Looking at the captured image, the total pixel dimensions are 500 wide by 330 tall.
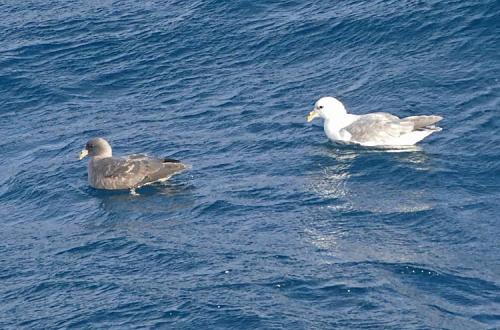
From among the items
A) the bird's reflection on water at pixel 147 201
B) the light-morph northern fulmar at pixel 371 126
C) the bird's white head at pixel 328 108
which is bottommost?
the bird's reflection on water at pixel 147 201

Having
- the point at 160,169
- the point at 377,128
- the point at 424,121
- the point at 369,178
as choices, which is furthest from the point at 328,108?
the point at 160,169

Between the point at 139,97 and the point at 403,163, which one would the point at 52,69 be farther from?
the point at 403,163

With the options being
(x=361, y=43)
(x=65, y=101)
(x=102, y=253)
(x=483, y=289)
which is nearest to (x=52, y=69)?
(x=65, y=101)

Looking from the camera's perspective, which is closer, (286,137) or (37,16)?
(286,137)

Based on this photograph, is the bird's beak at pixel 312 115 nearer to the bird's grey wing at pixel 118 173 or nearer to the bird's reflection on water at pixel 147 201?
the bird's reflection on water at pixel 147 201

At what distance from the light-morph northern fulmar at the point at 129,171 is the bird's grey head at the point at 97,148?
208mm

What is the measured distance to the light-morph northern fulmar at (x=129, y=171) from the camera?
72.4ft

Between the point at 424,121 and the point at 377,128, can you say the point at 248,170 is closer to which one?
the point at 377,128

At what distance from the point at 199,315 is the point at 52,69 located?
13.4 m

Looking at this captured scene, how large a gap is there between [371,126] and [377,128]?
4.8 inches

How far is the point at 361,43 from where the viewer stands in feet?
89.0

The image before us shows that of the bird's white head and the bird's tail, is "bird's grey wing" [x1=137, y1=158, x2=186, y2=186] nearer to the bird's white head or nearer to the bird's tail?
the bird's white head

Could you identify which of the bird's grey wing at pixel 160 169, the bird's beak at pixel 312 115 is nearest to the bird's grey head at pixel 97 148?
the bird's grey wing at pixel 160 169

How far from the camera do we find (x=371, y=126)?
2248 cm
